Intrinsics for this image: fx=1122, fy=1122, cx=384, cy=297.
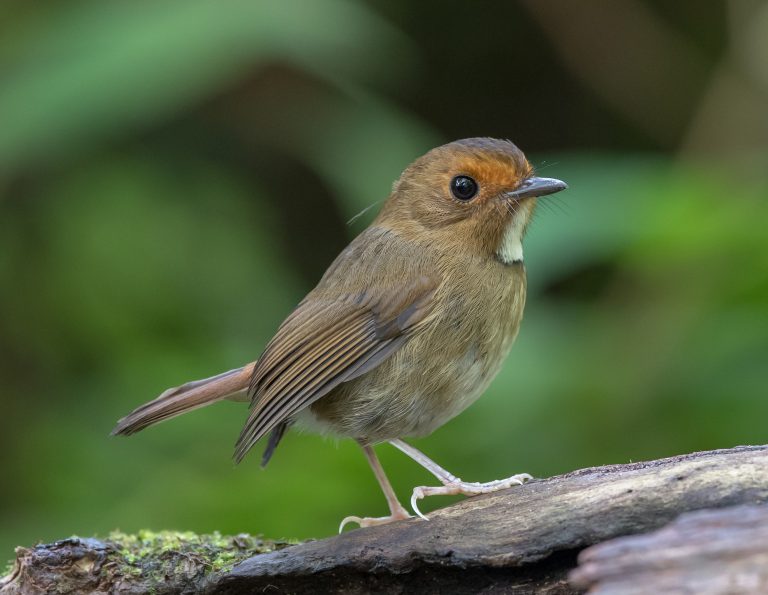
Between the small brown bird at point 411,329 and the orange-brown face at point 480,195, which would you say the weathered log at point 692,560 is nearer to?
the small brown bird at point 411,329

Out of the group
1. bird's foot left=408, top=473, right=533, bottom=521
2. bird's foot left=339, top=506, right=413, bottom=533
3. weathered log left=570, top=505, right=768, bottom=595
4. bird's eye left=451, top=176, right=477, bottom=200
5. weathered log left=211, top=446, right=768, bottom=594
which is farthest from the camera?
bird's eye left=451, top=176, right=477, bottom=200

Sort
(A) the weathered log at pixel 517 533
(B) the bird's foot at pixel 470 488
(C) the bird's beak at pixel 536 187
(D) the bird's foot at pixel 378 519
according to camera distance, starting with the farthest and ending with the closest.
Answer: (C) the bird's beak at pixel 536 187, (D) the bird's foot at pixel 378 519, (B) the bird's foot at pixel 470 488, (A) the weathered log at pixel 517 533

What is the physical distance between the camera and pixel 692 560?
7.04ft

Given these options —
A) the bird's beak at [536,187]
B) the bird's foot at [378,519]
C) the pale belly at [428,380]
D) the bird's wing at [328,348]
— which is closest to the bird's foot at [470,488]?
the bird's foot at [378,519]

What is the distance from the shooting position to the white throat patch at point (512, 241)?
4.05 meters

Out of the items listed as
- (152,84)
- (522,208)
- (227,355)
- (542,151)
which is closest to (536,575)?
(522,208)

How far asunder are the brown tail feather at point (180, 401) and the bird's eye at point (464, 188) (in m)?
1.00

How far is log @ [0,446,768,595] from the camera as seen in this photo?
2.69 meters

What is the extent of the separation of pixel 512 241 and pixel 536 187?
0.22 meters

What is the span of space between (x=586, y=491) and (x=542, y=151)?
4797 millimetres

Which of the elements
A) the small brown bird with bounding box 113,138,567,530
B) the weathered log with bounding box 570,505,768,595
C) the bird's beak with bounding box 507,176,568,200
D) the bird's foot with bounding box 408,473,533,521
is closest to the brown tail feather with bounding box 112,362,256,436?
the small brown bird with bounding box 113,138,567,530

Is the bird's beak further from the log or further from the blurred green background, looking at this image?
the log

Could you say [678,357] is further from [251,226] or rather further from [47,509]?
[47,509]

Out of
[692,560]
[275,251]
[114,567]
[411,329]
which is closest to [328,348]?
[411,329]
